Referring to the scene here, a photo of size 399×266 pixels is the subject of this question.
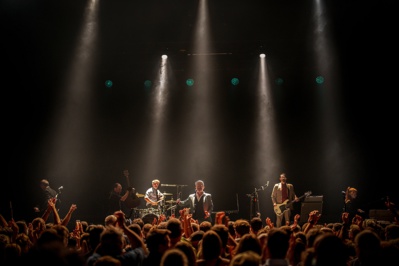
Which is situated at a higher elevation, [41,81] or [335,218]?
[41,81]

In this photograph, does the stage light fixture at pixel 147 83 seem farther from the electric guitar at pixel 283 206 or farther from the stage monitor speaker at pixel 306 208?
the stage monitor speaker at pixel 306 208

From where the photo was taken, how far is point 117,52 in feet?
48.2

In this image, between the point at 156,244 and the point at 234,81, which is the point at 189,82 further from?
the point at 156,244

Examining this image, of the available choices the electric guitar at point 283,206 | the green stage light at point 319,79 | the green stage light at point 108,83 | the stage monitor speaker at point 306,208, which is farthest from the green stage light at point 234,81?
the stage monitor speaker at point 306,208

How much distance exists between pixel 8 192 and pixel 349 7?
14.6 metres

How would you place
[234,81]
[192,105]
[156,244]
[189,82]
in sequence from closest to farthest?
[156,244]
[234,81]
[189,82]
[192,105]

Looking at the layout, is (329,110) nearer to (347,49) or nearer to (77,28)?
(347,49)

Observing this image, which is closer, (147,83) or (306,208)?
(306,208)

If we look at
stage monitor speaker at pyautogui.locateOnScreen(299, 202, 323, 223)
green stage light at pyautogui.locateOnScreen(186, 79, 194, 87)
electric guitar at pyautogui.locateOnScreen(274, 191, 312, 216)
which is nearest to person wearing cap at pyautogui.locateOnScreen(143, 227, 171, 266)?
stage monitor speaker at pyautogui.locateOnScreen(299, 202, 323, 223)

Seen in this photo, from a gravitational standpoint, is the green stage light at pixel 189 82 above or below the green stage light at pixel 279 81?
above

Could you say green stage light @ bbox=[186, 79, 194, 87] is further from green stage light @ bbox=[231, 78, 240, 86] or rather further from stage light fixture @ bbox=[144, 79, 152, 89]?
green stage light @ bbox=[231, 78, 240, 86]

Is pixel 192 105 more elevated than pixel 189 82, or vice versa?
pixel 189 82

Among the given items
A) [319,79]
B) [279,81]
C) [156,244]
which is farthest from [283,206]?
[156,244]

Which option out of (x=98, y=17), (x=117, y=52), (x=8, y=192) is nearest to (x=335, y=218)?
(x=117, y=52)
